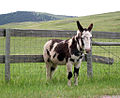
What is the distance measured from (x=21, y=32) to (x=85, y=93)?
10.3 ft

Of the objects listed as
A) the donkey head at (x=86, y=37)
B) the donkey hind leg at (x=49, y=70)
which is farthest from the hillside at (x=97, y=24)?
the donkey head at (x=86, y=37)

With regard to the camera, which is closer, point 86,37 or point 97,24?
point 86,37

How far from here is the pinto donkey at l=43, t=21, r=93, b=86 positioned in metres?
7.02

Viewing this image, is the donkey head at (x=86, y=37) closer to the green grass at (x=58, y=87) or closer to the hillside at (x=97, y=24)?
the green grass at (x=58, y=87)

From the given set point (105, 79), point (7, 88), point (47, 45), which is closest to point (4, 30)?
point (47, 45)

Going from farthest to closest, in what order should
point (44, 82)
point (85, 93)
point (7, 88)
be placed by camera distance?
point (44, 82)
point (7, 88)
point (85, 93)

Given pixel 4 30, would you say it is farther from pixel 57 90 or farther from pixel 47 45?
pixel 57 90

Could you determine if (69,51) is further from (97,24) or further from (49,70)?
(97,24)

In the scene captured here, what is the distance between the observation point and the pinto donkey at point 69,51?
276 inches

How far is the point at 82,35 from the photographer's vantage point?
6953mm

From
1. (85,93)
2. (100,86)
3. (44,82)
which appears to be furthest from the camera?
(44,82)

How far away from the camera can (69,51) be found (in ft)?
24.2

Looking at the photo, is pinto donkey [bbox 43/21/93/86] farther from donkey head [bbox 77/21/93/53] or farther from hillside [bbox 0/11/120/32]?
hillside [bbox 0/11/120/32]

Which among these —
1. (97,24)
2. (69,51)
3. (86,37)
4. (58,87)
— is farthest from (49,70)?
(97,24)
